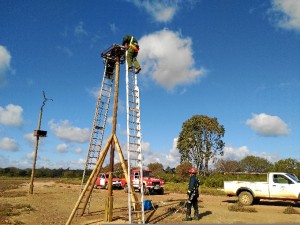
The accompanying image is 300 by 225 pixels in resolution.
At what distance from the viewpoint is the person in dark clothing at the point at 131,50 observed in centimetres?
1328

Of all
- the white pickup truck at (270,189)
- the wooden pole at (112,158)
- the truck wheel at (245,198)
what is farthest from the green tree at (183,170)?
the wooden pole at (112,158)

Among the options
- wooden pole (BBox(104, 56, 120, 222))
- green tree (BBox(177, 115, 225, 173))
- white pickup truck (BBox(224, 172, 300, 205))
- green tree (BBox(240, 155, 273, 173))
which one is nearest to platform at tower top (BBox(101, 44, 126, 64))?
wooden pole (BBox(104, 56, 120, 222))

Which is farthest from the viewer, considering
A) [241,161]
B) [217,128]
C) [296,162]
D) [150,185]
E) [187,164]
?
[241,161]

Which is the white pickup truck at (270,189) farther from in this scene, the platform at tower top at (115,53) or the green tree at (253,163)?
the green tree at (253,163)

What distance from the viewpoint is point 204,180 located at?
4550 cm

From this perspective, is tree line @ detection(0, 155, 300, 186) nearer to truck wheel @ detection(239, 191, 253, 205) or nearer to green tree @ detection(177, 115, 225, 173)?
green tree @ detection(177, 115, 225, 173)

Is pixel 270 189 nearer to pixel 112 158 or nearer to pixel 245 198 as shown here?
pixel 245 198

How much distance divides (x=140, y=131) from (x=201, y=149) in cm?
4337

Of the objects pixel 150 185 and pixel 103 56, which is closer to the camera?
pixel 103 56

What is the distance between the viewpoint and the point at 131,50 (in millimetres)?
13414

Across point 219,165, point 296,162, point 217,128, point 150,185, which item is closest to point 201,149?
point 217,128

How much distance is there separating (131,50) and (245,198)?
1264 cm

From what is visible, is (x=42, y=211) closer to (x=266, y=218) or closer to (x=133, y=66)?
(x=133, y=66)

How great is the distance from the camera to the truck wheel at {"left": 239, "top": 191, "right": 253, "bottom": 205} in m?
19.5
